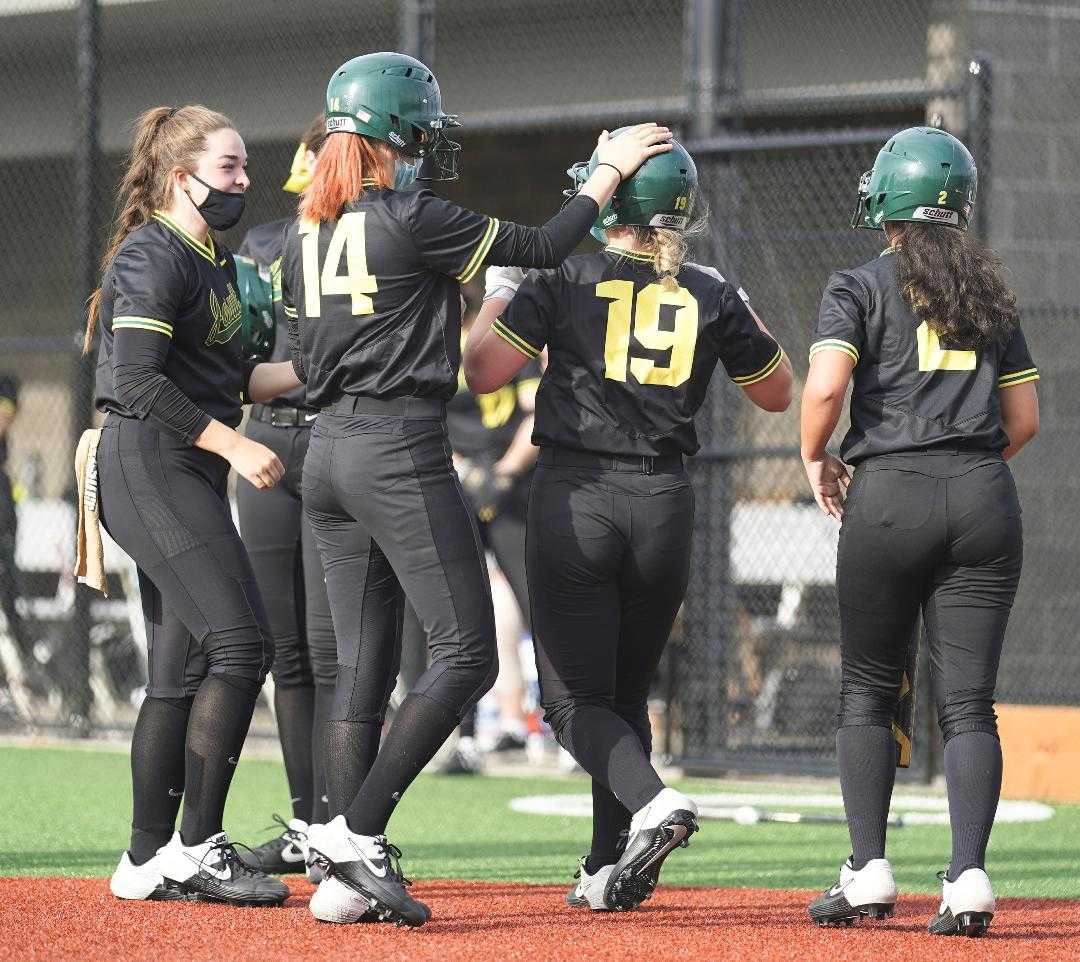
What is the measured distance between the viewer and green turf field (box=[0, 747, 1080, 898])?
5422 millimetres

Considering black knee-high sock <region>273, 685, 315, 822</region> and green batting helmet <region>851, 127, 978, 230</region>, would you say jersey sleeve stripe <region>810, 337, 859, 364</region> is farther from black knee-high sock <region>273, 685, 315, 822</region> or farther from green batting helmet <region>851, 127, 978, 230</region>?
black knee-high sock <region>273, 685, 315, 822</region>

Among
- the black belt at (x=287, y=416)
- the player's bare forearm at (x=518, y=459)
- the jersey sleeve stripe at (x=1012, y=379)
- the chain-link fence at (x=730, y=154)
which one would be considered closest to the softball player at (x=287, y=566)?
the black belt at (x=287, y=416)

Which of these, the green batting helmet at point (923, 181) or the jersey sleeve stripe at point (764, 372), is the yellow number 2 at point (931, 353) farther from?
the jersey sleeve stripe at point (764, 372)

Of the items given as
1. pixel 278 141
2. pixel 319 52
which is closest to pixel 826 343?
pixel 319 52

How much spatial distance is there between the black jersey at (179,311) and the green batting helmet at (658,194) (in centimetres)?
99

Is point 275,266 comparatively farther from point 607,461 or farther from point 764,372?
point 764,372

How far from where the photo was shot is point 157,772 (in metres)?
4.62

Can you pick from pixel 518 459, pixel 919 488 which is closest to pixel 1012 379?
pixel 919 488

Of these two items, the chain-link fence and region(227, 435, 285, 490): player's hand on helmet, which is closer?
region(227, 435, 285, 490): player's hand on helmet

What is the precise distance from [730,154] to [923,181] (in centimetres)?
395

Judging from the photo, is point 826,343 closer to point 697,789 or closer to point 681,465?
point 681,465

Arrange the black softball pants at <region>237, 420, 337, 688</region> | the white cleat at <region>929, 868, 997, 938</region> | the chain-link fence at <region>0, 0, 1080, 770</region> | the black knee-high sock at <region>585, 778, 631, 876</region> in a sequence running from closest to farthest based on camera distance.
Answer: the white cleat at <region>929, 868, 997, 938</region> < the black knee-high sock at <region>585, 778, 631, 876</region> < the black softball pants at <region>237, 420, 337, 688</region> < the chain-link fence at <region>0, 0, 1080, 770</region>

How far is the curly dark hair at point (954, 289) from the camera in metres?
4.35

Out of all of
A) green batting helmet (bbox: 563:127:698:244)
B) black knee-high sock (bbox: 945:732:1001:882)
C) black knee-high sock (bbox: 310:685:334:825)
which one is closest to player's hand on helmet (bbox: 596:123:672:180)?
green batting helmet (bbox: 563:127:698:244)
